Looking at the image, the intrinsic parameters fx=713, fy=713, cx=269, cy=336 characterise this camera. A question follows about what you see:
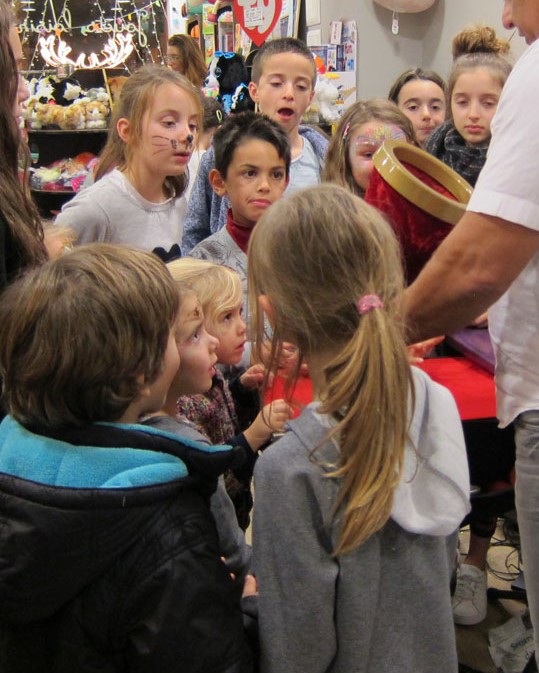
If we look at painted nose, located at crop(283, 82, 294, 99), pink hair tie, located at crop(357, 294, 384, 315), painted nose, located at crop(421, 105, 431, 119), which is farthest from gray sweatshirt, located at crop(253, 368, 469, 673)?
painted nose, located at crop(421, 105, 431, 119)

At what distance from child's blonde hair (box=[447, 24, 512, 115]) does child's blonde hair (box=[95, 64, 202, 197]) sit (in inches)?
36.9

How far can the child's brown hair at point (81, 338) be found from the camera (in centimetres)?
89

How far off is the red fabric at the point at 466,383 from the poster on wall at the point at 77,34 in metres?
3.67

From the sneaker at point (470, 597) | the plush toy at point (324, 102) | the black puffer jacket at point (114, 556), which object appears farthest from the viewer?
the plush toy at point (324, 102)

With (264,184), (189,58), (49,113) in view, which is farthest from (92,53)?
(264,184)

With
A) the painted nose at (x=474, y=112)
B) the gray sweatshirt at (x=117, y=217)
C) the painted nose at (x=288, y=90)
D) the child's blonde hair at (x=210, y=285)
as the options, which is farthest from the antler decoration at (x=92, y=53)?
the child's blonde hair at (x=210, y=285)

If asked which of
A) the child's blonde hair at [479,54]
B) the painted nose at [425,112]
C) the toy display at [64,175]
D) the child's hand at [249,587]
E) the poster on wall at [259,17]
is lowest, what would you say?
the toy display at [64,175]

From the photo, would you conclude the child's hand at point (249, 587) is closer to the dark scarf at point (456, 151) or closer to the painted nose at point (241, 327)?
the painted nose at point (241, 327)

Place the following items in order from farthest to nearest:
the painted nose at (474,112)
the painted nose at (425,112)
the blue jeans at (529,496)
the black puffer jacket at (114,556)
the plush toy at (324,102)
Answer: the plush toy at (324,102), the painted nose at (425,112), the painted nose at (474,112), the blue jeans at (529,496), the black puffer jacket at (114,556)

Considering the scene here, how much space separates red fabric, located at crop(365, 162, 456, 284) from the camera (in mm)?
1292

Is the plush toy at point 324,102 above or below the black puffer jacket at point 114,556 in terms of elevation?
above

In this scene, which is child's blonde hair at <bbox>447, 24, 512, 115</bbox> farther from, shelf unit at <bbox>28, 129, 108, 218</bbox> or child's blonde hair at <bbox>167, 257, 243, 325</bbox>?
shelf unit at <bbox>28, 129, 108, 218</bbox>

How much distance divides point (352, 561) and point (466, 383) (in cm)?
77

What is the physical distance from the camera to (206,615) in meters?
0.89
